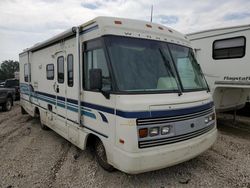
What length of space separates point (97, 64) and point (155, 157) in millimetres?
1762

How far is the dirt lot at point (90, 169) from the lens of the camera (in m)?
3.75

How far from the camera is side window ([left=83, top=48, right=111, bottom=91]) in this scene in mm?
3561

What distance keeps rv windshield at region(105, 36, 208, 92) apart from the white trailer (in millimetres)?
3031

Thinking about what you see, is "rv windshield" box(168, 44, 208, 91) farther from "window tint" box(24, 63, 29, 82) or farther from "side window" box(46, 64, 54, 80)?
"window tint" box(24, 63, 29, 82)

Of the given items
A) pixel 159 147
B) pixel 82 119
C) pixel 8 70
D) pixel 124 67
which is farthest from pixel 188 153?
pixel 8 70

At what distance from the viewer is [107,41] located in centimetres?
355

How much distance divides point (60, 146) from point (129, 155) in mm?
2931

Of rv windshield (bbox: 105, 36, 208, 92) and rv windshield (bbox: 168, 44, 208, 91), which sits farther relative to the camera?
rv windshield (bbox: 168, 44, 208, 91)

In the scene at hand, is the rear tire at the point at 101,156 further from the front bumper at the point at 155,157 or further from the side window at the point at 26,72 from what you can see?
the side window at the point at 26,72

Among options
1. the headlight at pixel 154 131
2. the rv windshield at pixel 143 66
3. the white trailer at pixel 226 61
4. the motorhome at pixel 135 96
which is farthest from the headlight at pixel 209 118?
the white trailer at pixel 226 61

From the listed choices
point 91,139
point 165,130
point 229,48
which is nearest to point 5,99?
point 91,139

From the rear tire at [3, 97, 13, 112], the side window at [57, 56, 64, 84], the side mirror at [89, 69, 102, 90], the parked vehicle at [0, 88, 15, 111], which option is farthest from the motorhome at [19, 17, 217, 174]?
the rear tire at [3, 97, 13, 112]

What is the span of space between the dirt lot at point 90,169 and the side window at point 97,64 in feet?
5.05

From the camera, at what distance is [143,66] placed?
12.0 ft
